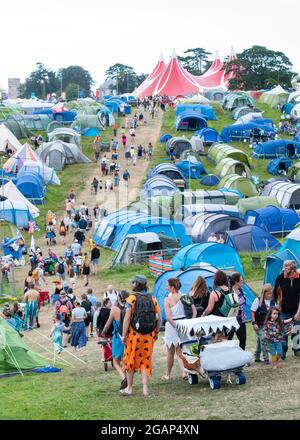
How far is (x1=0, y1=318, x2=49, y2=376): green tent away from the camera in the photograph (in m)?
14.1

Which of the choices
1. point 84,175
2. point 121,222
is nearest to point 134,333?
point 121,222

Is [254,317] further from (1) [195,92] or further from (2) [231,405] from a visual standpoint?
(1) [195,92]

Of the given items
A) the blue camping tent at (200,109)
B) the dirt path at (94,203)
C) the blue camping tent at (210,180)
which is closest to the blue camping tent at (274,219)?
the dirt path at (94,203)

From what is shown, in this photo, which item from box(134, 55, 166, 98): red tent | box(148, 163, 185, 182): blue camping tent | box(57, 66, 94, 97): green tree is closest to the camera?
box(148, 163, 185, 182): blue camping tent

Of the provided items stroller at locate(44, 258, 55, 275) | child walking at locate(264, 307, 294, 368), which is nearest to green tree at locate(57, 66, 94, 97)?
stroller at locate(44, 258, 55, 275)

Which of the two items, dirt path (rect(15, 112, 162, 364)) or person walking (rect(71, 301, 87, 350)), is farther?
dirt path (rect(15, 112, 162, 364))

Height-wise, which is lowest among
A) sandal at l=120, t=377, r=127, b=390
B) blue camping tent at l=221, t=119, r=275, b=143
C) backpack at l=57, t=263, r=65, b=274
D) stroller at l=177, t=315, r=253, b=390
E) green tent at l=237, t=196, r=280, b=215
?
backpack at l=57, t=263, r=65, b=274

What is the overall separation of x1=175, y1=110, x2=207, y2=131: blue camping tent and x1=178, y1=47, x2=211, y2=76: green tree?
72.6m

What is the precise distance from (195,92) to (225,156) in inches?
1545

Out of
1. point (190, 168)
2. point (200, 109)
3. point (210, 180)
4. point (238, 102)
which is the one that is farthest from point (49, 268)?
point (238, 102)

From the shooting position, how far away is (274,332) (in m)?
12.0

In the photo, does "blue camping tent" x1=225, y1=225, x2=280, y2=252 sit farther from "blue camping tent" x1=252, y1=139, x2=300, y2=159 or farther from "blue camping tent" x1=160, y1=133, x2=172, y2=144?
"blue camping tent" x1=160, y1=133, x2=172, y2=144

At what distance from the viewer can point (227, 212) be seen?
34438mm

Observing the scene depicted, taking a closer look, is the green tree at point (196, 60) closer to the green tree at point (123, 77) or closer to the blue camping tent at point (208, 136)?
the green tree at point (123, 77)
